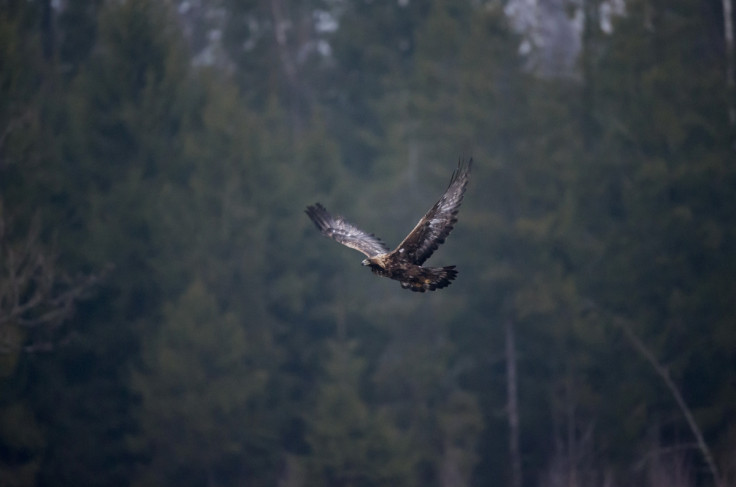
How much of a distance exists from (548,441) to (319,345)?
22.1 ft

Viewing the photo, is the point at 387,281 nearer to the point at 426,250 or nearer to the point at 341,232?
the point at 341,232

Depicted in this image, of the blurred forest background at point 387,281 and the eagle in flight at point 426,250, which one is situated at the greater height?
the blurred forest background at point 387,281

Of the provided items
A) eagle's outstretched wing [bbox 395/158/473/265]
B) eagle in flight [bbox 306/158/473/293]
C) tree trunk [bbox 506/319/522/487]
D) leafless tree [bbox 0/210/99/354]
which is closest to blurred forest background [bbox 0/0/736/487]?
tree trunk [bbox 506/319/522/487]

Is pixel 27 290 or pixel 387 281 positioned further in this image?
pixel 387 281

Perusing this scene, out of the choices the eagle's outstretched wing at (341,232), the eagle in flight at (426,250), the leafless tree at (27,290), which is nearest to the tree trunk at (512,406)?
the leafless tree at (27,290)

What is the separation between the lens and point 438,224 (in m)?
10.3

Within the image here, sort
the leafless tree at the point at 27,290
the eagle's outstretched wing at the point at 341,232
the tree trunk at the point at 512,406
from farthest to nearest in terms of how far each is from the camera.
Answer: the tree trunk at the point at 512,406 < the leafless tree at the point at 27,290 < the eagle's outstretched wing at the point at 341,232

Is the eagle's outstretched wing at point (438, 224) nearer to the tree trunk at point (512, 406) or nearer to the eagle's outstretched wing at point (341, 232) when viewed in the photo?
the eagle's outstretched wing at point (341, 232)

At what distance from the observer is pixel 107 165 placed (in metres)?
23.5

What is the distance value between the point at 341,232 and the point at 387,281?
1467cm

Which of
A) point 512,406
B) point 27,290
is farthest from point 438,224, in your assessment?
point 512,406

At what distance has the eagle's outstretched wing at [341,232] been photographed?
12.2 m

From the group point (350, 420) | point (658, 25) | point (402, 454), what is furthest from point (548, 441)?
point (658, 25)

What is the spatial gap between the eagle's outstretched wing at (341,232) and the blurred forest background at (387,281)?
25.9ft
